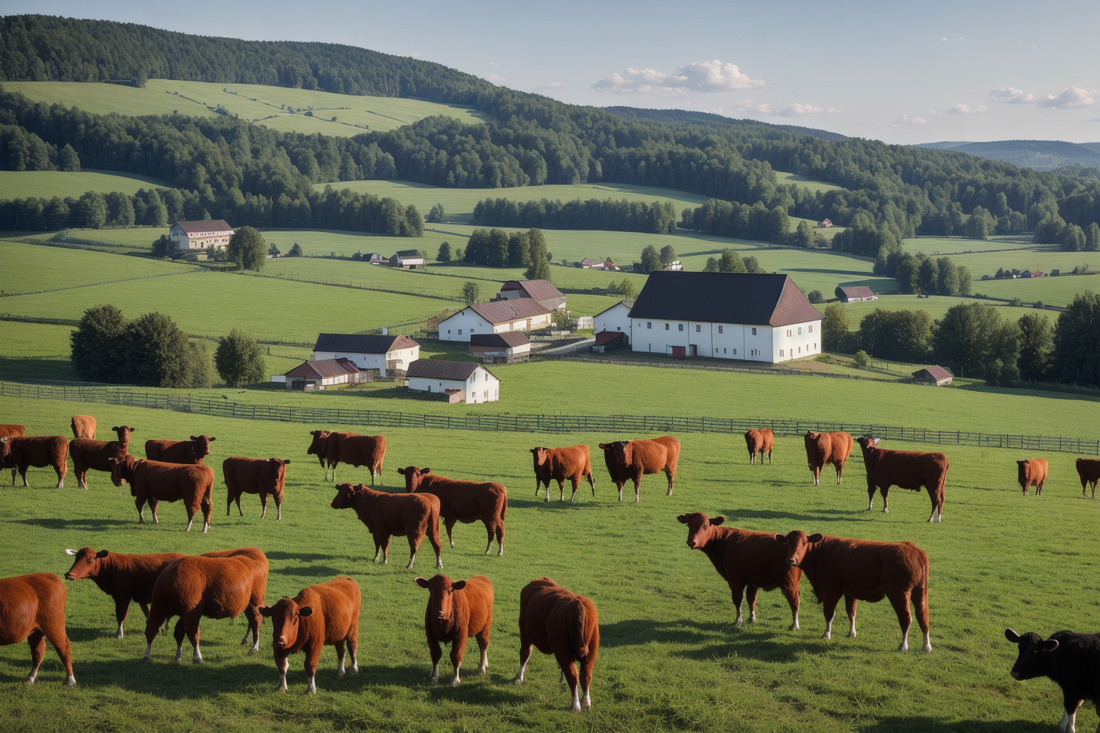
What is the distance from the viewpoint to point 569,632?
11.3m

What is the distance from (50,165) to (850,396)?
461 feet

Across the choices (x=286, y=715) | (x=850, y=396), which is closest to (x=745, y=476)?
(x=286, y=715)

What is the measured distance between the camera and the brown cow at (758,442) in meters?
30.8

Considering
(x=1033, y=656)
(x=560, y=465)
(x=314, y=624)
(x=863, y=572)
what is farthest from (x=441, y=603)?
(x=560, y=465)

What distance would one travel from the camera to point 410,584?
1658 cm

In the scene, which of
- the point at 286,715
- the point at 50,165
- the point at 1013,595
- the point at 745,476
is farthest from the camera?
the point at 50,165

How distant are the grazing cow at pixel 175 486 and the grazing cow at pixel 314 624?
27.2ft

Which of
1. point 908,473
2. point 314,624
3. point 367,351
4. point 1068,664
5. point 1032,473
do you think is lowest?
point 367,351

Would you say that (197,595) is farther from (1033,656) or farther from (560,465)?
(560,465)

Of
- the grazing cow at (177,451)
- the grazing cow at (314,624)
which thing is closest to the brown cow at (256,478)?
the grazing cow at (177,451)

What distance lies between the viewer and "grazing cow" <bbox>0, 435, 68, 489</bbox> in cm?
2438

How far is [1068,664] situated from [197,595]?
1134 centimetres

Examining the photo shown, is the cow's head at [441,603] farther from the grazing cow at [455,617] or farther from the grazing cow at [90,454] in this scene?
the grazing cow at [90,454]

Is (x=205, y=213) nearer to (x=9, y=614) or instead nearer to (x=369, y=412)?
(x=369, y=412)
